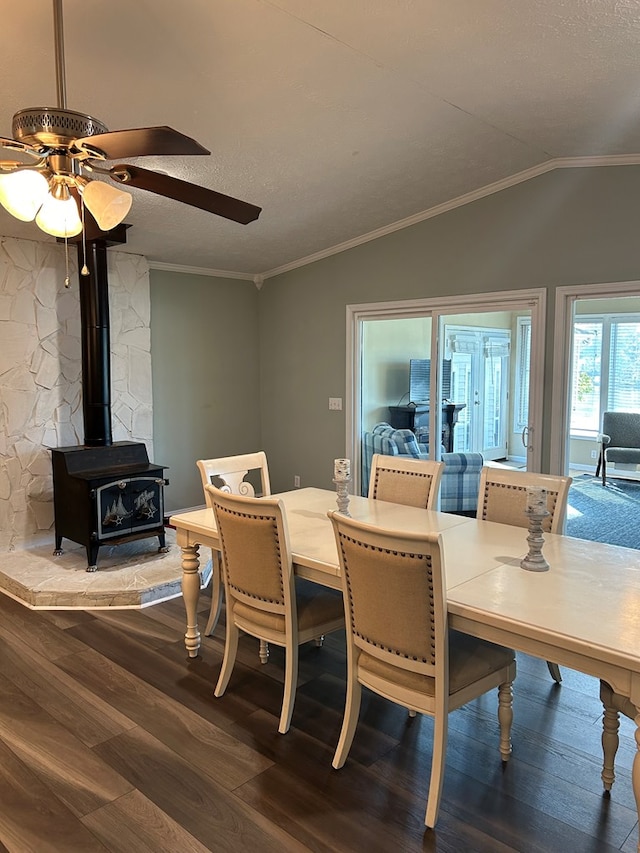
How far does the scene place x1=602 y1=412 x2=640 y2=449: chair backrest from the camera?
176 inches

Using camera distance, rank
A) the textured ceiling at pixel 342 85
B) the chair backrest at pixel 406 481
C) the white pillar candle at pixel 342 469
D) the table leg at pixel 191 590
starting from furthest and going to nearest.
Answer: the chair backrest at pixel 406 481 < the table leg at pixel 191 590 < the white pillar candle at pixel 342 469 < the textured ceiling at pixel 342 85

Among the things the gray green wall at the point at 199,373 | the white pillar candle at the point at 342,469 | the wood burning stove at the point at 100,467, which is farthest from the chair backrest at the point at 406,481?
the gray green wall at the point at 199,373

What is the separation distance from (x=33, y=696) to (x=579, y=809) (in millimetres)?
2307

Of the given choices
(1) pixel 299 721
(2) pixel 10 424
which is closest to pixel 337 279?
(2) pixel 10 424

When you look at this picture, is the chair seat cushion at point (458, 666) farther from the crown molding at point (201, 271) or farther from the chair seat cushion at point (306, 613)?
the crown molding at point (201, 271)

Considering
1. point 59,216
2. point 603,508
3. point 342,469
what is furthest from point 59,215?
point 603,508

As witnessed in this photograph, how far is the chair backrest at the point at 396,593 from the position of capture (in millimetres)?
1901

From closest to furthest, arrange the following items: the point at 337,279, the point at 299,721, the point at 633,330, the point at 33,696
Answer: the point at 299,721, the point at 33,696, the point at 633,330, the point at 337,279

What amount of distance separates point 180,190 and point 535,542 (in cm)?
183

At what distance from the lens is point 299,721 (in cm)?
263

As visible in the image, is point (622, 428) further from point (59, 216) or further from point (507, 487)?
point (59, 216)

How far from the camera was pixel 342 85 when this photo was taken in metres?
2.99

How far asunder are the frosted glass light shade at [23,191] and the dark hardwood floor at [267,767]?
2044mm

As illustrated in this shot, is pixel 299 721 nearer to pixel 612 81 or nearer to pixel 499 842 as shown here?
pixel 499 842
